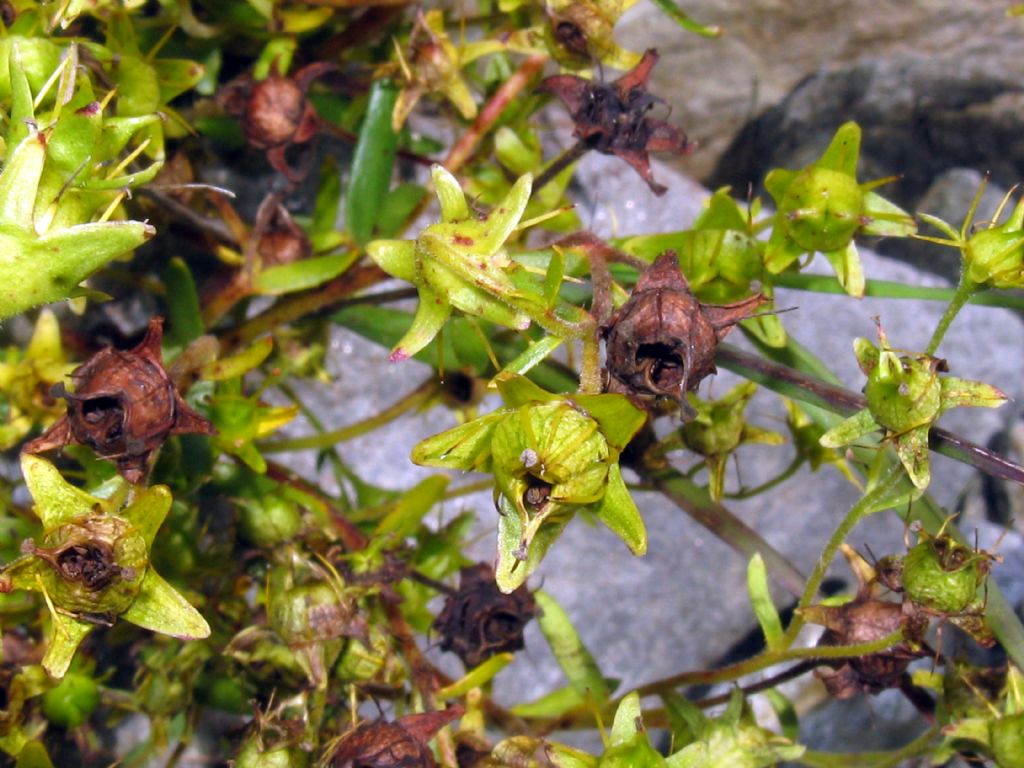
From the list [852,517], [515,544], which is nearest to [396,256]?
[515,544]

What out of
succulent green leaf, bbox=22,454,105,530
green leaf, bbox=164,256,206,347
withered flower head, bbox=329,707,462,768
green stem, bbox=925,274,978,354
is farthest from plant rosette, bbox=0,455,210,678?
green stem, bbox=925,274,978,354

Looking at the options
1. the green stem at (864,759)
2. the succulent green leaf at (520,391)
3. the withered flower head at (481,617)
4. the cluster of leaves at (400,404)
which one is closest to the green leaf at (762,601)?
the cluster of leaves at (400,404)

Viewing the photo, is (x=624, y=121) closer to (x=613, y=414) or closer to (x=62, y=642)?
(x=613, y=414)

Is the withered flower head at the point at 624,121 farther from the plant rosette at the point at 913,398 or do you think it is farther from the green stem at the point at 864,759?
the green stem at the point at 864,759

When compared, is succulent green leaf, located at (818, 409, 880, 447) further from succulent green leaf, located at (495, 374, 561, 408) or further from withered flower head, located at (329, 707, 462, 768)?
withered flower head, located at (329, 707, 462, 768)

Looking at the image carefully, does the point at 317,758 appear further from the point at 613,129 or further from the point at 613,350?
the point at 613,129

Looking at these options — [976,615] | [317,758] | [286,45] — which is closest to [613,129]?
[286,45]
